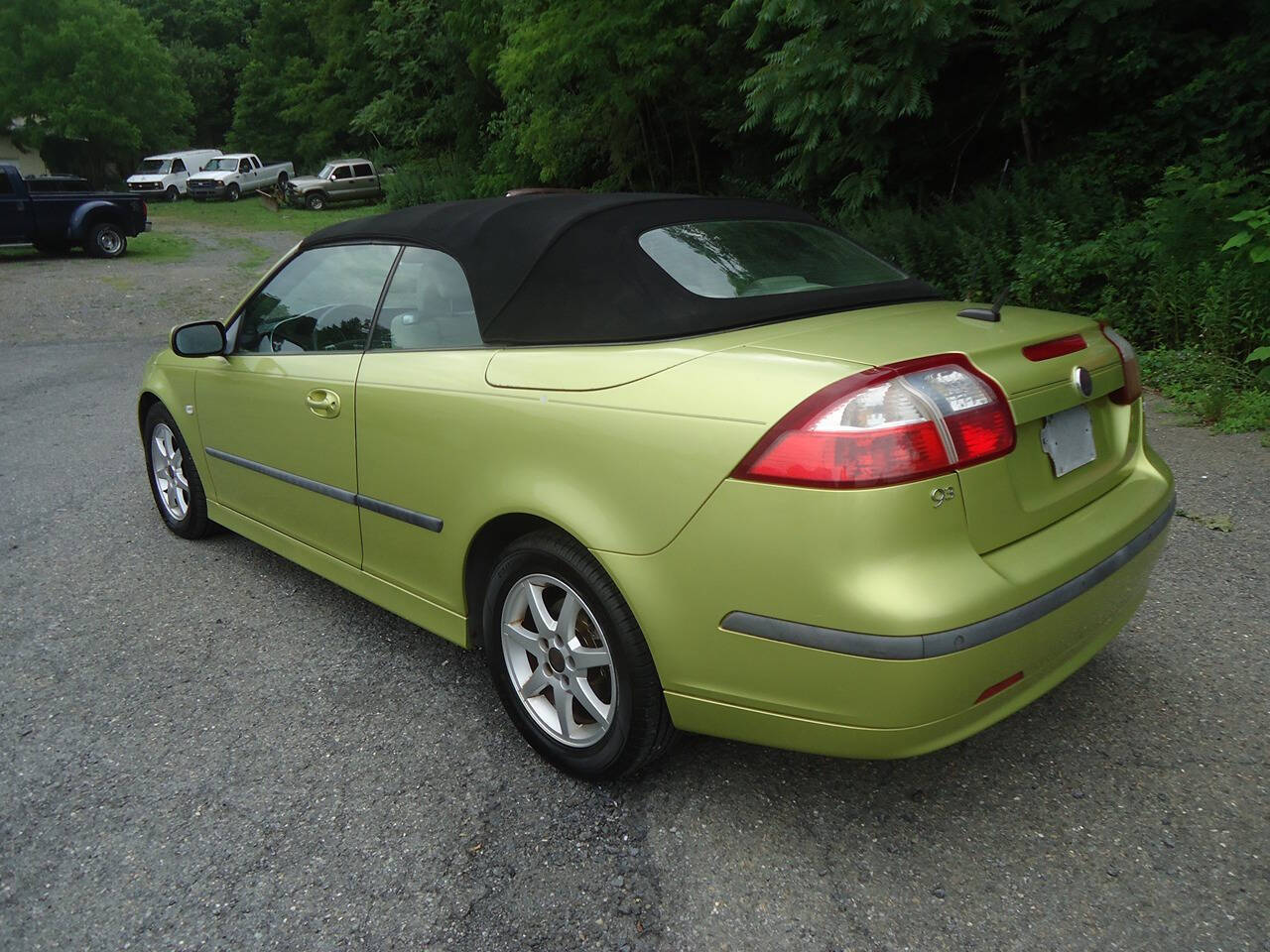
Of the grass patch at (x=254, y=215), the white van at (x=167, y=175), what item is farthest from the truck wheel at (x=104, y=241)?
the white van at (x=167, y=175)

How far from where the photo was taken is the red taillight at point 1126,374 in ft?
8.85

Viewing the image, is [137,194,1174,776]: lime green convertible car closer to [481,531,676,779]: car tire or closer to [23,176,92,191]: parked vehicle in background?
[481,531,676,779]: car tire

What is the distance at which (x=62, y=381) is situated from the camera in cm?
956

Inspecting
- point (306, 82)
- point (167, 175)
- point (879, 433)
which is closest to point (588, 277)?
point (879, 433)

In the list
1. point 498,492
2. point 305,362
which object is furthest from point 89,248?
point 498,492

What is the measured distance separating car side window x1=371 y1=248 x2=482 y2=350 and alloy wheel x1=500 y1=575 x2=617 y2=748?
2.65ft

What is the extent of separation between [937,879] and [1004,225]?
770cm

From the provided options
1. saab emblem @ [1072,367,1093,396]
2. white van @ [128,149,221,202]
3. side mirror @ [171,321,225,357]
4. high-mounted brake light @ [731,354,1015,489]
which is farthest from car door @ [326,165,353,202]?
high-mounted brake light @ [731,354,1015,489]

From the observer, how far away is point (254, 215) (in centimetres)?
3425

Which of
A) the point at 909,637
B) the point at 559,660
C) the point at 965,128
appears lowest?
the point at 559,660

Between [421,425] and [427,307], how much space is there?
18.3 inches

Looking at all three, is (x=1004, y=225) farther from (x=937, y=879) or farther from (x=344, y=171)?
(x=344, y=171)

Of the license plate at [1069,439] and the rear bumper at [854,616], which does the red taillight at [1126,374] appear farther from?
the rear bumper at [854,616]

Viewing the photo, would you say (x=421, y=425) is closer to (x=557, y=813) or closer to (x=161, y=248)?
(x=557, y=813)
